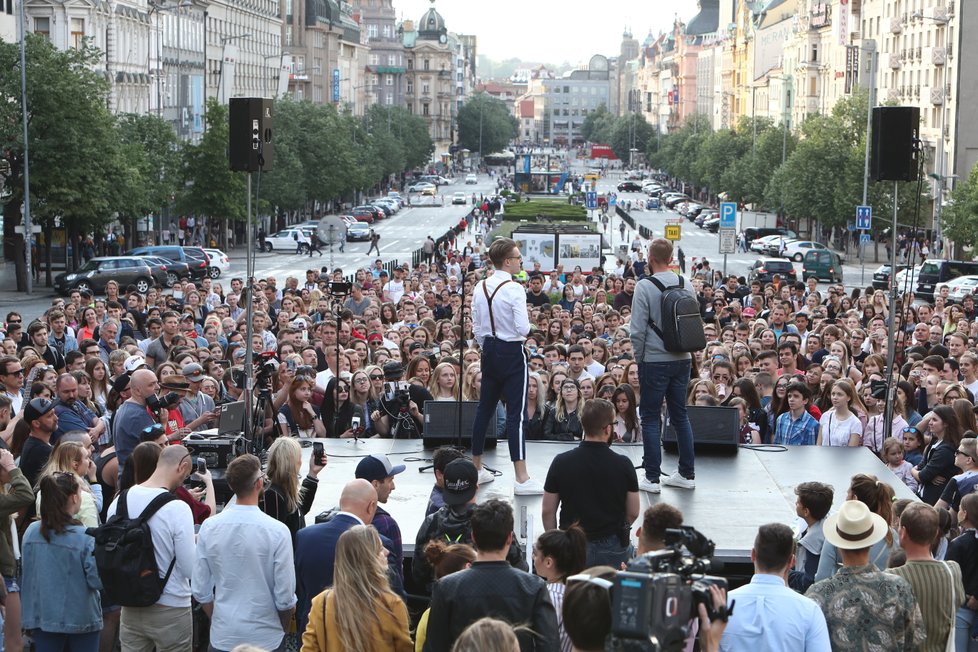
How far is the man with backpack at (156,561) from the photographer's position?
8812 mm

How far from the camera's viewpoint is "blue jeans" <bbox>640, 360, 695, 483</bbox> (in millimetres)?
11266

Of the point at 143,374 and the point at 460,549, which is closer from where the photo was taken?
the point at 460,549

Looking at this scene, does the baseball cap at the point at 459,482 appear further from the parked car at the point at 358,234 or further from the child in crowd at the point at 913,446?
the parked car at the point at 358,234

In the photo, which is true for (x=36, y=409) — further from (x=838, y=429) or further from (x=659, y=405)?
(x=838, y=429)

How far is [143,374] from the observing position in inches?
470

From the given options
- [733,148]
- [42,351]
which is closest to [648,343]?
[42,351]

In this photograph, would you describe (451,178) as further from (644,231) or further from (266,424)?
(266,424)

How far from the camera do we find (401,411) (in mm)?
14547

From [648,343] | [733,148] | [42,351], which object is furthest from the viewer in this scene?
[733,148]

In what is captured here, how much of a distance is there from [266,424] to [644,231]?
75065 mm

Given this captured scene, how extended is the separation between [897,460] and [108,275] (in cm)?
4075

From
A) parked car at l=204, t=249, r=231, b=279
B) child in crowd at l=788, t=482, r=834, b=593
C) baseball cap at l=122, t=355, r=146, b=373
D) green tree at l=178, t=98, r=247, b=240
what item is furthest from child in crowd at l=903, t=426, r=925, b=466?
green tree at l=178, t=98, r=247, b=240

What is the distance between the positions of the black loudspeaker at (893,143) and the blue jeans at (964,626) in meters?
6.79

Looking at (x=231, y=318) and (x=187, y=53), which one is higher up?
(x=187, y=53)
